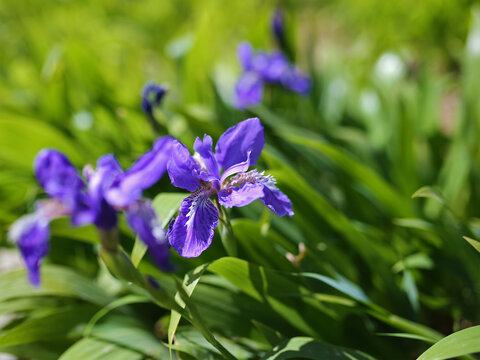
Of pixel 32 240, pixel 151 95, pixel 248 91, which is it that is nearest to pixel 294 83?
pixel 248 91

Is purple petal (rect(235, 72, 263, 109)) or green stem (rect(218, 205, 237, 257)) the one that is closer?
green stem (rect(218, 205, 237, 257))

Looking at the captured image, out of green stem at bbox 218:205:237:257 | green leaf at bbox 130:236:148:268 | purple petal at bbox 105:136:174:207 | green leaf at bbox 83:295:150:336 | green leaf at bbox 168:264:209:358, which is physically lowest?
green leaf at bbox 83:295:150:336

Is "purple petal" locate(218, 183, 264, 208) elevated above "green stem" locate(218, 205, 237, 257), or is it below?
above

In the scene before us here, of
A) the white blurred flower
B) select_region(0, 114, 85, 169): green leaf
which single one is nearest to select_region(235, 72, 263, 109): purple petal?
select_region(0, 114, 85, 169): green leaf

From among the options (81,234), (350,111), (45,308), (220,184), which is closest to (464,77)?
(350,111)

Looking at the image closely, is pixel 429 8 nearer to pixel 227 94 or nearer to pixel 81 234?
pixel 227 94

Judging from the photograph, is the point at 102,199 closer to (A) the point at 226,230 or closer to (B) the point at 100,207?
(B) the point at 100,207

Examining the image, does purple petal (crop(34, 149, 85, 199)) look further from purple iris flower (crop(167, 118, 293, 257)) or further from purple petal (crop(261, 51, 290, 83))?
purple petal (crop(261, 51, 290, 83))
